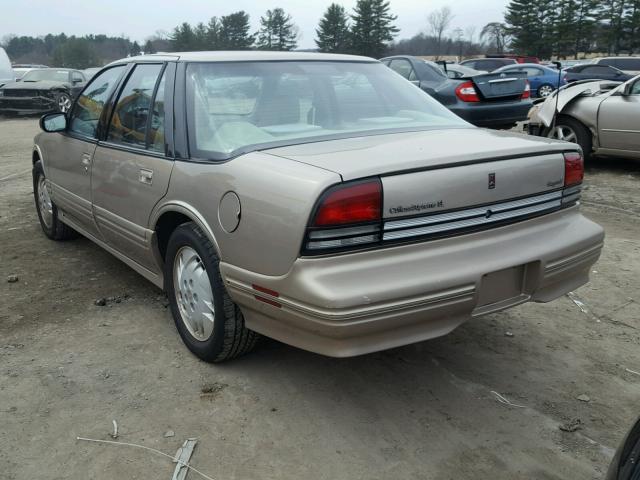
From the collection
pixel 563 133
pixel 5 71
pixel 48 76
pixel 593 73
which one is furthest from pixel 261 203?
pixel 593 73

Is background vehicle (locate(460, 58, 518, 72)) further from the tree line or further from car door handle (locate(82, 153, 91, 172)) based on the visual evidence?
the tree line

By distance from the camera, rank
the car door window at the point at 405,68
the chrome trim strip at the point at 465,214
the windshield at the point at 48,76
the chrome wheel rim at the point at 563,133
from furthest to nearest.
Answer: the windshield at the point at 48,76
the car door window at the point at 405,68
the chrome wheel rim at the point at 563,133
the chrome trim strip at the point at 465,214

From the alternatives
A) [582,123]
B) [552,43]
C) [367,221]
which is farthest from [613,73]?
[552,43]

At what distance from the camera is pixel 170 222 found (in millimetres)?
3332

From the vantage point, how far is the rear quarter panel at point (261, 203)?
2.39m

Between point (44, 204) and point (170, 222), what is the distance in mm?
2682

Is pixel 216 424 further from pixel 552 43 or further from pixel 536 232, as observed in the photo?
pixel 552 43

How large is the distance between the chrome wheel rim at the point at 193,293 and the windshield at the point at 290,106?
55 centimetres

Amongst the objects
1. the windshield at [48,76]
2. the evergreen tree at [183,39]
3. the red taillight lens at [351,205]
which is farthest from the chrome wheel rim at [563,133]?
the evergreen tree at [183,39]

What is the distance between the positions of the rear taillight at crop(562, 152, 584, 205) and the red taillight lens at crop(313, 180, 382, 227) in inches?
44.6

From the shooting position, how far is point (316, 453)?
2.51 meters

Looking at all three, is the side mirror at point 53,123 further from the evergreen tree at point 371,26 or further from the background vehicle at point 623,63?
the evergreen tree at point 371,26

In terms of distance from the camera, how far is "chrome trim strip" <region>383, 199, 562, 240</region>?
2451 millimetres

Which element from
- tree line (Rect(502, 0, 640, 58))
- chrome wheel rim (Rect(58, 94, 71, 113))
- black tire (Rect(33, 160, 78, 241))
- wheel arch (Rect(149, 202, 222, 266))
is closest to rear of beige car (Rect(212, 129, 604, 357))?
wheel arch (Rect(149, 202, 222, 266))
